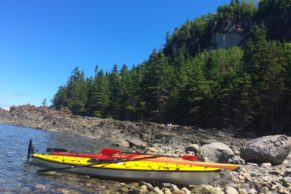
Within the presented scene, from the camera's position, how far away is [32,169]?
67.3ft

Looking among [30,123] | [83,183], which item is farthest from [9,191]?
[30,123]

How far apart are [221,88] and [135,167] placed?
40.0 metres

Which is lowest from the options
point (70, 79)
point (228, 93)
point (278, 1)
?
point (228, 93)

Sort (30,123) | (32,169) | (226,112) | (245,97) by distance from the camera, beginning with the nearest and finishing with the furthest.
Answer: (32,169), (245,97), (226,112), (30,123)

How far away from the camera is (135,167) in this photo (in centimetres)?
1817

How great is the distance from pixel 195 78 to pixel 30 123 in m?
34.1

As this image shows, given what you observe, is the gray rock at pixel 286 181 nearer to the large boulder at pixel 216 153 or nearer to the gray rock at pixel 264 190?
the gray rock at pixel 264 190

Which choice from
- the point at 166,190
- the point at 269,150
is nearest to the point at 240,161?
the point at 269,150

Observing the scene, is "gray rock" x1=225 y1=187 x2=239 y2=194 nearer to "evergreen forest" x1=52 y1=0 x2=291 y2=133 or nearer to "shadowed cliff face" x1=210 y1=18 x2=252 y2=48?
"evergreen forest" x1=52 y1=0 x2=291 y2=133

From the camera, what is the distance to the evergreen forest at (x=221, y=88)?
4853cm

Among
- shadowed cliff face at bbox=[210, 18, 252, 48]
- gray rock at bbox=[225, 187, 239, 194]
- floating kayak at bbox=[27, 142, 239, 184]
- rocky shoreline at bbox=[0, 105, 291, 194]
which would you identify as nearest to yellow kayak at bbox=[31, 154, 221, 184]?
floating kayak at bbox=[27, 142, 239, 184]

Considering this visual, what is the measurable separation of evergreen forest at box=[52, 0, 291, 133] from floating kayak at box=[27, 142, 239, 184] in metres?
31.6

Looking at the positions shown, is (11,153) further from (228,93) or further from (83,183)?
(228,93)

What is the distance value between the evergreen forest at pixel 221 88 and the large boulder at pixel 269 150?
2450 cm
